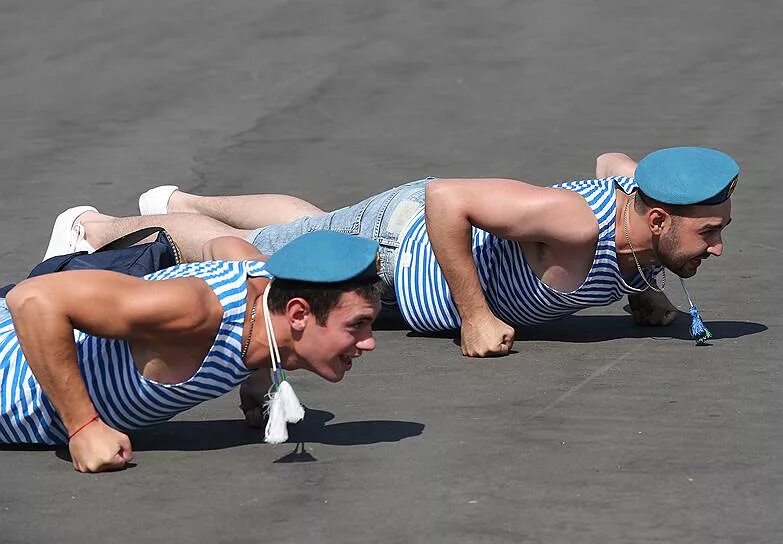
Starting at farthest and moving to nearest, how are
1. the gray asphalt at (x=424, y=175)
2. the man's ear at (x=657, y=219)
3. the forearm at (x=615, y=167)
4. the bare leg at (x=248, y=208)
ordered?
the bare leg at (x=248, y=208), the forearm at (x=615, y=167), the man's ear at (x=657, y=219), the gray asphalt at (x=424, y=175)

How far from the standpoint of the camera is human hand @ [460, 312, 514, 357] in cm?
618

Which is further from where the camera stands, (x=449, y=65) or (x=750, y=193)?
(x=449, y=65)

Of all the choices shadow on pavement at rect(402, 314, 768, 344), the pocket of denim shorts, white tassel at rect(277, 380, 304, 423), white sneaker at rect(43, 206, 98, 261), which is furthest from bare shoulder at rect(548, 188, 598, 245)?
white sneaker at rect(43, 206, 98, 261)

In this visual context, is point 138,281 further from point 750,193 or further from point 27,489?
point 750,193

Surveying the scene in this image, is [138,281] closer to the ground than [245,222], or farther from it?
farther from it

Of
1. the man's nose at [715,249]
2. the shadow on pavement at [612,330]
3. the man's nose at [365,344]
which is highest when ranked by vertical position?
the man's nose at [365,344]

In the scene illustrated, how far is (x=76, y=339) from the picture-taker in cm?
500

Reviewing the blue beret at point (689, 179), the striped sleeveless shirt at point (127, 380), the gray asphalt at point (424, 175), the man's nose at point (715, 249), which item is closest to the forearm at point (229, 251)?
the striped sleeveless shirt at point (127, 380)

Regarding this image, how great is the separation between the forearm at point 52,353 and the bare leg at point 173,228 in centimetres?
201

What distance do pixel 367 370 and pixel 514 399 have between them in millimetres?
694

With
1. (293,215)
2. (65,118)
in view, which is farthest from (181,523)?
(65,118)

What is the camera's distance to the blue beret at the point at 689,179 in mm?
5859

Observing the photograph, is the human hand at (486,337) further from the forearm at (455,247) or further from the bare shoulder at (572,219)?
the bare shoulder at (572,219)

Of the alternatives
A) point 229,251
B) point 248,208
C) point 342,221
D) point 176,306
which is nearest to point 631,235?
point 342,221
